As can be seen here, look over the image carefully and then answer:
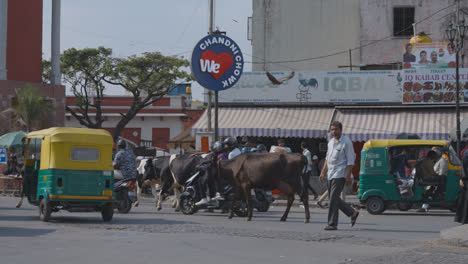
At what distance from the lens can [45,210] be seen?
49.2 ft

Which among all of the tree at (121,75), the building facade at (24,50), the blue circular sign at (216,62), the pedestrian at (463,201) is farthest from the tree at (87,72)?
the pedestrian at (463,201)

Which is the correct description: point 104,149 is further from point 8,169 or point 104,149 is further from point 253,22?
point 253,22

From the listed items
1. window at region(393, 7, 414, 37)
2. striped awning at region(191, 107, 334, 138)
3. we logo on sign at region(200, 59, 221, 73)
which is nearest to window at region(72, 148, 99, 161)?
we logo on sign at region(200, 59, 221, 73)

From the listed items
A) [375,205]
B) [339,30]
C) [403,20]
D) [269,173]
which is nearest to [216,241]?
[269,173]

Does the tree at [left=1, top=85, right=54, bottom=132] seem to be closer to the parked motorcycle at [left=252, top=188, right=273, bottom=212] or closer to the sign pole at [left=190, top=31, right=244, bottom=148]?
the sign pole at [left=190, top=31, right=244, bottom=148]

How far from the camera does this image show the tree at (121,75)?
53062mm

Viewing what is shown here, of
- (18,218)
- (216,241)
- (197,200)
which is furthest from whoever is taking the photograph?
(197,200)

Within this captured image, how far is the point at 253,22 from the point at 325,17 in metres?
3.83

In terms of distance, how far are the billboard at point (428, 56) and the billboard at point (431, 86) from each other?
245 millimetres

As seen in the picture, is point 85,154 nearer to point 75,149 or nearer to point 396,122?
point 75,149

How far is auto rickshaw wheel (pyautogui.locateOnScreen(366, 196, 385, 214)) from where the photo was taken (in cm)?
1960

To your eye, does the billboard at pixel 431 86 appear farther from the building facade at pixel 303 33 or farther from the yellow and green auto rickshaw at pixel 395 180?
the yellow and green auto rickshaw at pixel 395 180

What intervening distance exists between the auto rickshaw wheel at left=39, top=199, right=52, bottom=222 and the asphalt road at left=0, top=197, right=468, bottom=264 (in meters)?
0.24

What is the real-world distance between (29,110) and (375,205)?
1672 cm
